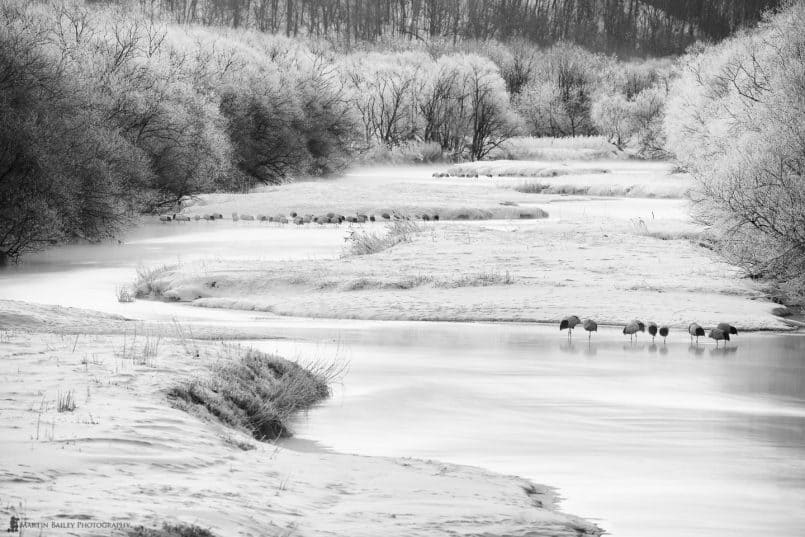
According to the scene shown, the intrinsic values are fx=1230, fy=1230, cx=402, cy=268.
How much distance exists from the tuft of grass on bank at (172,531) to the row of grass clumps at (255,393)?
4.28m

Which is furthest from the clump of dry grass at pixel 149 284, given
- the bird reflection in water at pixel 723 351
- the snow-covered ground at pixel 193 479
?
the snow-covered ground at pixel 193 479

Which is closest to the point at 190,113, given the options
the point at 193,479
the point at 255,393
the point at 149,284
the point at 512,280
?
the point at 149,284

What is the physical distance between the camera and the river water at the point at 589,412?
10.3 meters

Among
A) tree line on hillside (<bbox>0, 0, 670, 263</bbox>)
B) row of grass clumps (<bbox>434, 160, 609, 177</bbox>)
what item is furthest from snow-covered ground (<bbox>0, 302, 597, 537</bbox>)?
row of grass clumps (<bbox>434, 160, 609, 177</bbox>)

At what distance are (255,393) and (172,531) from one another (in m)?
6.00

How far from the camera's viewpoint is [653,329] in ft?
70.5

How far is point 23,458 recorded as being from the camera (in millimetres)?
8625

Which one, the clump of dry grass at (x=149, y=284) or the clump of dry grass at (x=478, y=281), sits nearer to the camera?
the clump of dry grass at (x=478, y=281)

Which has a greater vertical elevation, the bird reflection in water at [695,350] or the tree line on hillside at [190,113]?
the tree line on hillside at [190,113]

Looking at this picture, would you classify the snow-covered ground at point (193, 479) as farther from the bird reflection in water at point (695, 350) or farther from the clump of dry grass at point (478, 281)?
the clump of dry grass at point (478, 281)

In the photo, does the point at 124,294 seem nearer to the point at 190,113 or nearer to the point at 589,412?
the point at 589,412

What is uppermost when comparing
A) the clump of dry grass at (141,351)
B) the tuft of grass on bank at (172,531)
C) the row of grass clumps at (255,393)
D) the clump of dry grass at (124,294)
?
the tuft of grass on bank at (172,531)

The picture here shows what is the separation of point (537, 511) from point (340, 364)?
8961 mm

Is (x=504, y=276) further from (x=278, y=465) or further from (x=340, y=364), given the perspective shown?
(x=278, y=465)
